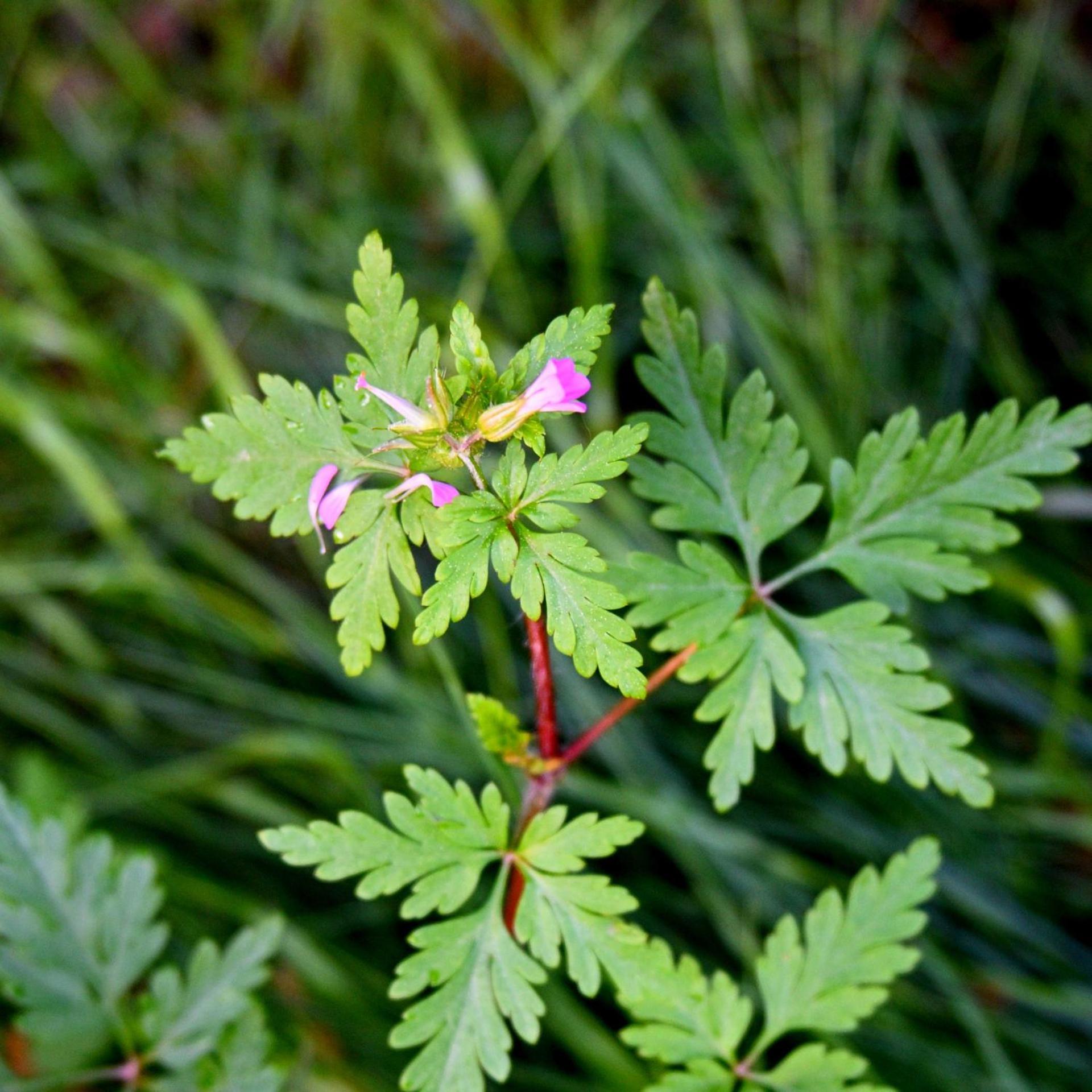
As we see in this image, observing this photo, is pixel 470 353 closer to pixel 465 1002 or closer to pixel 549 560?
pixel 549 560

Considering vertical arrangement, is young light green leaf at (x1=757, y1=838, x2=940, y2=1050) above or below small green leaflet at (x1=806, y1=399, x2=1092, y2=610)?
below

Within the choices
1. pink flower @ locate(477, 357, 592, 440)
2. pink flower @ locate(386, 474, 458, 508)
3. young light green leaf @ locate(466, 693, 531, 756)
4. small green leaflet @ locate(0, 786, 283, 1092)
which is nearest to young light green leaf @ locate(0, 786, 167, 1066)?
small green leaflet @ locate(0, 786, 283, 1092)

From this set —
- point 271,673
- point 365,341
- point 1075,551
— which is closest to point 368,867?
point 365,341

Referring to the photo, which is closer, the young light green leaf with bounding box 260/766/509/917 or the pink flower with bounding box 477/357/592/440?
the pink flower with bounding box 477/357/592/440

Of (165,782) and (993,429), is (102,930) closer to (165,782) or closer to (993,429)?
(165,782)

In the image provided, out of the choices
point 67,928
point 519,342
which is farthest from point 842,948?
point 519,342

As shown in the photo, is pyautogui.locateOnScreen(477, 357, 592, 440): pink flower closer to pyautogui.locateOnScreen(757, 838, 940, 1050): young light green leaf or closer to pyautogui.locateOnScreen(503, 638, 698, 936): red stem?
pyautogui.locateOnScreen(503, 638, 698, 936): red stem
